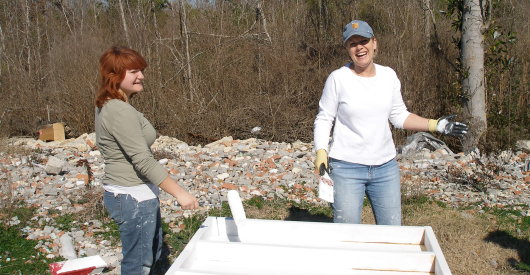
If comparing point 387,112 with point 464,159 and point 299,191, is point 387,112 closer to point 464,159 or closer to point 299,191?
point 299,191

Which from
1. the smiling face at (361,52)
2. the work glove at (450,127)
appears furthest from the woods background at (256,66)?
the smiling face at (361,52)

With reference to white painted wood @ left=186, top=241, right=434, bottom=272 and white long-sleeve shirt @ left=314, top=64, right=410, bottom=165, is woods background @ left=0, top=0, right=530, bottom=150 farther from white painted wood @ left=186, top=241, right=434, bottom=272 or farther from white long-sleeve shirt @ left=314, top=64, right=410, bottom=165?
white painted wood @ left=186, top=241, right=434, bottom=272

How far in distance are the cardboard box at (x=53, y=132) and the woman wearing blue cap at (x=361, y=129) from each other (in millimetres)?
7932

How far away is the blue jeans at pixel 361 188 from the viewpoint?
9.71ft

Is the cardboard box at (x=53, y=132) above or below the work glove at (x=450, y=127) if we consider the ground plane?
below

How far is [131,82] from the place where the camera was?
263cm

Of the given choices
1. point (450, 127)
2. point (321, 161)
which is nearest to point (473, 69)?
point (450, 127)

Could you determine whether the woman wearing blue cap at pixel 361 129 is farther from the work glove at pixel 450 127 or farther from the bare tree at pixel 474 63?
the bare tree at pixel 474 63

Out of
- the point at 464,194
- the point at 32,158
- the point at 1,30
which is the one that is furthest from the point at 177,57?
the point at 464,194

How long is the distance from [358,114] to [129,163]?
124cm

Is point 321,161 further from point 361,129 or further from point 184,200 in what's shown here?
point 184,200

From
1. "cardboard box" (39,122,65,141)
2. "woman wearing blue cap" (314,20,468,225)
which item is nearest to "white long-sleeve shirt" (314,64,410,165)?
"woman wearing blue cap" (314,20,468,225)

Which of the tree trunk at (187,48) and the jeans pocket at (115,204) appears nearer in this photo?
the jeans pocket at (115,204)

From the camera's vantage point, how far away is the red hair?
256cm
